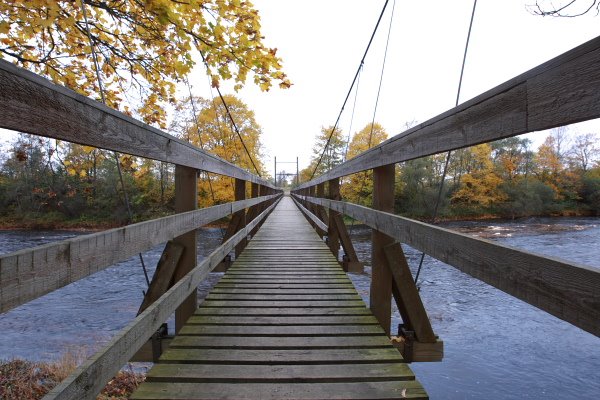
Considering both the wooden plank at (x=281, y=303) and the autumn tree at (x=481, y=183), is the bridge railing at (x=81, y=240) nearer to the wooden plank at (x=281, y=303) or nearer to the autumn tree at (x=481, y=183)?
the wooden plank at (x=281, y=303)

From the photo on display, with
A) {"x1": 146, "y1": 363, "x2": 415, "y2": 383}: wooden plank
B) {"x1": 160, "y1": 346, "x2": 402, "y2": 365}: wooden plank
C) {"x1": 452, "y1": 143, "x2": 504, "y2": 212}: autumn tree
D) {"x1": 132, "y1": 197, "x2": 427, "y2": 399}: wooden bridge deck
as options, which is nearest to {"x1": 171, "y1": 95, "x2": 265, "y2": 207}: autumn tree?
{"x1": 452, "y1": 143, "x2": 504, "y2": 212}: autumn tree

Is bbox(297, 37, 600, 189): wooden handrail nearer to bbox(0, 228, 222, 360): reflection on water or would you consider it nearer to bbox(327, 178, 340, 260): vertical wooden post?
bbox(327, 178, 340, 260): vertical wooden post

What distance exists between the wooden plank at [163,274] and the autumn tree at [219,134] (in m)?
15.9

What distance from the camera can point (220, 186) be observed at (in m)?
20.2

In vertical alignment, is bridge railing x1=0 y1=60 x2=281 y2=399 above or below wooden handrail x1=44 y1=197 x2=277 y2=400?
above

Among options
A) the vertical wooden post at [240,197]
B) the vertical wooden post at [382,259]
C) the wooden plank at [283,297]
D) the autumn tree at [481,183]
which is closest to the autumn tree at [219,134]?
the vertical wooden post at [240,197]

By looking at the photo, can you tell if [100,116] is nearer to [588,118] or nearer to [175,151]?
[175,151]

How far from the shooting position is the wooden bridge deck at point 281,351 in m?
1.60

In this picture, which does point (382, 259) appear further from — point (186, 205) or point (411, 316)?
point (186, 205)

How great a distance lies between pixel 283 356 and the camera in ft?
6.27

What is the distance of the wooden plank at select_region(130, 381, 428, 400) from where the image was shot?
60.5 inches

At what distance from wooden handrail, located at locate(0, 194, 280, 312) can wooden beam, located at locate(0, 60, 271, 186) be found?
0.93ft

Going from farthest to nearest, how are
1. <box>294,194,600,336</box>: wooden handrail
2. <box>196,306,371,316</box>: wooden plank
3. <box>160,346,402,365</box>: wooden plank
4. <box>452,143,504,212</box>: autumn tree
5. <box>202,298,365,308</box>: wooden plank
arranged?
<box>452,143,504,212</box>: autumn tree, <box>202,298,365,308</box>: wooden plank, <box>196,306,371,316</box>: wooden plank, <box>160,346,402,365</box>: wooden plank, <box>294,194,600,336</box>: wooden handrail

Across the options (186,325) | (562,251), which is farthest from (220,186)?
(186,325)
